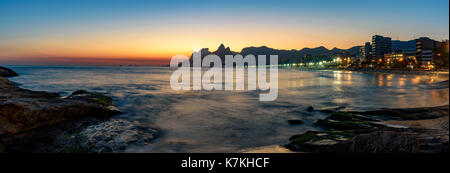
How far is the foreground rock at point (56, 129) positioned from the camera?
919 centimetres

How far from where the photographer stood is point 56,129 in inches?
428

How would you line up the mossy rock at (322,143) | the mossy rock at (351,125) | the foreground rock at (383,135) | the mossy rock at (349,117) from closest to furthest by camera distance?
the foreground rock at (383,135) < the mossy rock at (322,143) < the mossy rock at (351,125) < the mossy rock at (349,117)

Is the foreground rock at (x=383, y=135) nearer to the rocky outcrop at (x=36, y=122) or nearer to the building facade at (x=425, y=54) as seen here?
the rocky outcrop at (x=36, y=122)

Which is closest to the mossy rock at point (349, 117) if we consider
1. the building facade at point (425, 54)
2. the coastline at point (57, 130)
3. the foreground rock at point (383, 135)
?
the foreground rock at point (383, 135)

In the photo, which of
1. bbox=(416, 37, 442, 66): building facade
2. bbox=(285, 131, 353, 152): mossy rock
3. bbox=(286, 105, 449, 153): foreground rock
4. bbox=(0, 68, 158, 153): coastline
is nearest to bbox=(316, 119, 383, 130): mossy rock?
bbox=(286, 105, 449, 153): foreground rock

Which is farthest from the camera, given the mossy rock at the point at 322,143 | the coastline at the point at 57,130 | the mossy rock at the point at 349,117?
the mossy rock at the point at 349,117

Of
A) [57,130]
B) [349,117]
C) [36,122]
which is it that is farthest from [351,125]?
[36,122]

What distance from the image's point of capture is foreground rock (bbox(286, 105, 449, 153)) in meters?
5.92

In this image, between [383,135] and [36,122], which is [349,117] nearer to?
[383,135]

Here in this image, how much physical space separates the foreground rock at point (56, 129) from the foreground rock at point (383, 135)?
24.6ft

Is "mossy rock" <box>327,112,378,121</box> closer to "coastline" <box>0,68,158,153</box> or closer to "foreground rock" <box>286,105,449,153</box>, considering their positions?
"foreground rock" <box>286,105,449,153</box>

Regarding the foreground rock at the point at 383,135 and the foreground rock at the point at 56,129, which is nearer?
the foreground rock at the point at 383,135

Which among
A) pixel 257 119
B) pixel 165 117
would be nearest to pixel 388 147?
pixel 257 119
